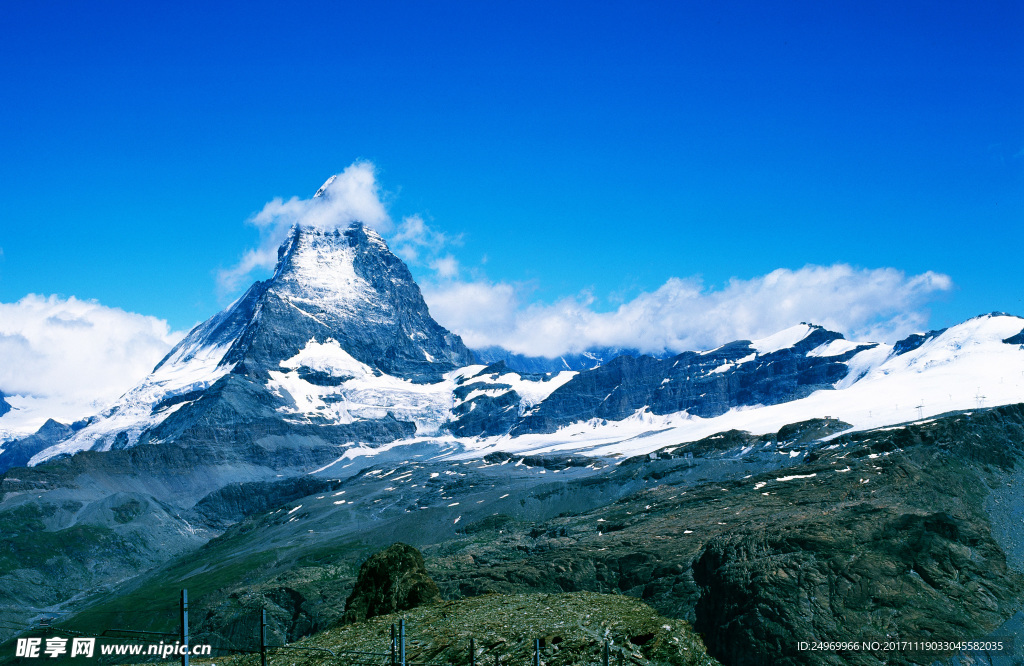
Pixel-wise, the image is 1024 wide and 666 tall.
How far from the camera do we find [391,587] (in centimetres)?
7056

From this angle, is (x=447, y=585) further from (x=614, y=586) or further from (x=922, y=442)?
(x=922, y=442)

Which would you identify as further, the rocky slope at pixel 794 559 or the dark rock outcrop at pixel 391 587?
the rocky slope at pixel 794 559

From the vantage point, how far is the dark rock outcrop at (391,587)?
227 feet

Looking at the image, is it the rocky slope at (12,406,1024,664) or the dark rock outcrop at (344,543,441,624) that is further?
the rocky slope at (12,406,1024,664)

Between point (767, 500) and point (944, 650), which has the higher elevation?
point (767, 500)

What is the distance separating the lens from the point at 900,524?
89062 mm

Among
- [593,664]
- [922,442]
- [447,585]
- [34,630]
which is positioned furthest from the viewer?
[34,630]

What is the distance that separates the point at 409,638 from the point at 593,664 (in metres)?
13.3

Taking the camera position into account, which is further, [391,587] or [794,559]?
[794,559]

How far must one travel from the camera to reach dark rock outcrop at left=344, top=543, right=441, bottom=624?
6906cm

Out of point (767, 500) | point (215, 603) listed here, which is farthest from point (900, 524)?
point (215, 603)

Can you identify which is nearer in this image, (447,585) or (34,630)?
(447,585)

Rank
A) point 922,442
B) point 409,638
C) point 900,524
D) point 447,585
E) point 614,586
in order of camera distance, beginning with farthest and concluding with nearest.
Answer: point 922,442 < point 447,585 < point 614,586 < point 900,524 < point 409,638

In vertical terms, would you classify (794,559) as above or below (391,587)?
below
